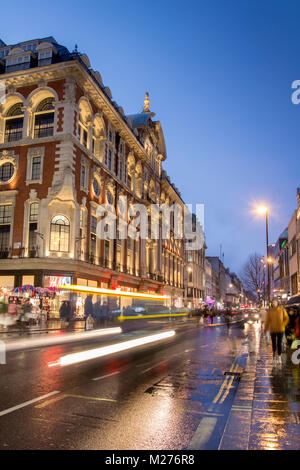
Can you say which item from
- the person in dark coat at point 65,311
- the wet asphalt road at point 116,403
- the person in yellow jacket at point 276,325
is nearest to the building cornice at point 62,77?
the person in dark coat at point 65,311

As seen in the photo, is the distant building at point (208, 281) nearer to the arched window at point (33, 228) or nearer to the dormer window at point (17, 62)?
the arched window at point (33, 228)

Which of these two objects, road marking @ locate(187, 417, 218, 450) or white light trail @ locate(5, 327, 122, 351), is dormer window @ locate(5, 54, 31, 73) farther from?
road marking @ locate(187, 417, 218, 450)

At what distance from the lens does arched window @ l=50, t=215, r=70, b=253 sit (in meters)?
34.4

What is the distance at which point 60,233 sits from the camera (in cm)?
3478

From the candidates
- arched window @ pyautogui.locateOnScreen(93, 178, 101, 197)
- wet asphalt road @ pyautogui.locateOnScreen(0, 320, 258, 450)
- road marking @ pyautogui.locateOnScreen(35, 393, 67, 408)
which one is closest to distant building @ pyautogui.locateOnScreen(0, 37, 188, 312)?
arched window @ pyautogui.locateOnScreen(93, 178, 101, 197)

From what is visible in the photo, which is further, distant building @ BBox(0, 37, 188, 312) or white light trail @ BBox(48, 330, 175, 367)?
distant building @ BBox(0, 37, 188, 312)

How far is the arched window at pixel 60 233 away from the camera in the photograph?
34419 mm

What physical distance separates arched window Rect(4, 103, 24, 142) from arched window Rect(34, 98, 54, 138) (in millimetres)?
1739

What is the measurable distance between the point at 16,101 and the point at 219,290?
10991cm

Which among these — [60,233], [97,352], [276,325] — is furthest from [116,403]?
[60,233]

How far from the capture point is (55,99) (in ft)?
119

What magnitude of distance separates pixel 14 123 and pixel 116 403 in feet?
121

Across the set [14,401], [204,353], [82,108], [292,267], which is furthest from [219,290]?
[14,401]

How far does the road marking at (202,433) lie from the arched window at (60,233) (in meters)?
29.9
